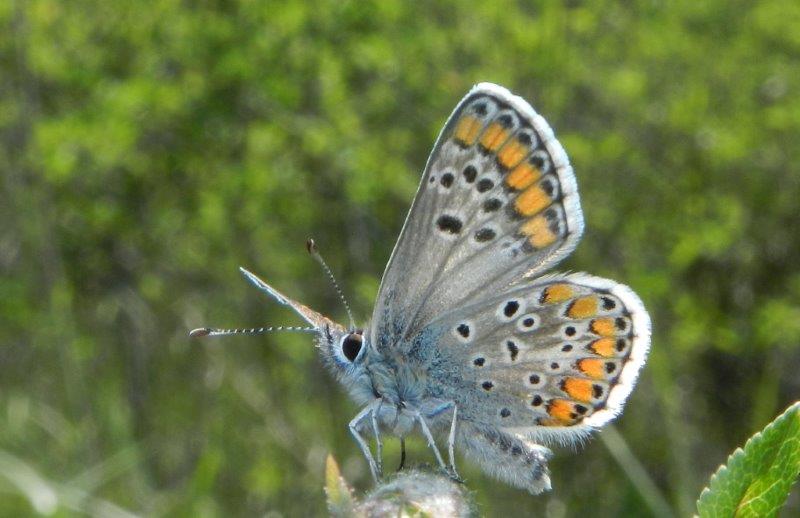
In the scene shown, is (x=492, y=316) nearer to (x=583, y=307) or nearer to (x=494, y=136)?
(x=583, y=307)

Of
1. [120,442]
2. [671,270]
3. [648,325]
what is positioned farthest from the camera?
[671,270]

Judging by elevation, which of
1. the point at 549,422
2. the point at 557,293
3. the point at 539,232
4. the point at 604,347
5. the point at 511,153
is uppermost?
the point at 511,153

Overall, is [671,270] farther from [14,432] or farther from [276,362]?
[14,432]

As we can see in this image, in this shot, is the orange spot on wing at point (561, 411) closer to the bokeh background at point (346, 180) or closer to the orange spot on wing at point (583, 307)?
the orange spot on wing at point (583, 307)

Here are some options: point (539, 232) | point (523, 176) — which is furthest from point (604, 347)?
point (523, 176)

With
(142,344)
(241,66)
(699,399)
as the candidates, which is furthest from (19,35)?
(699,399)

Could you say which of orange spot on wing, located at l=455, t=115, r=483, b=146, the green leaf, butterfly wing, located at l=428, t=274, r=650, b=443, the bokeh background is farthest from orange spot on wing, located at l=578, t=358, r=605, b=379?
the bokeh background
